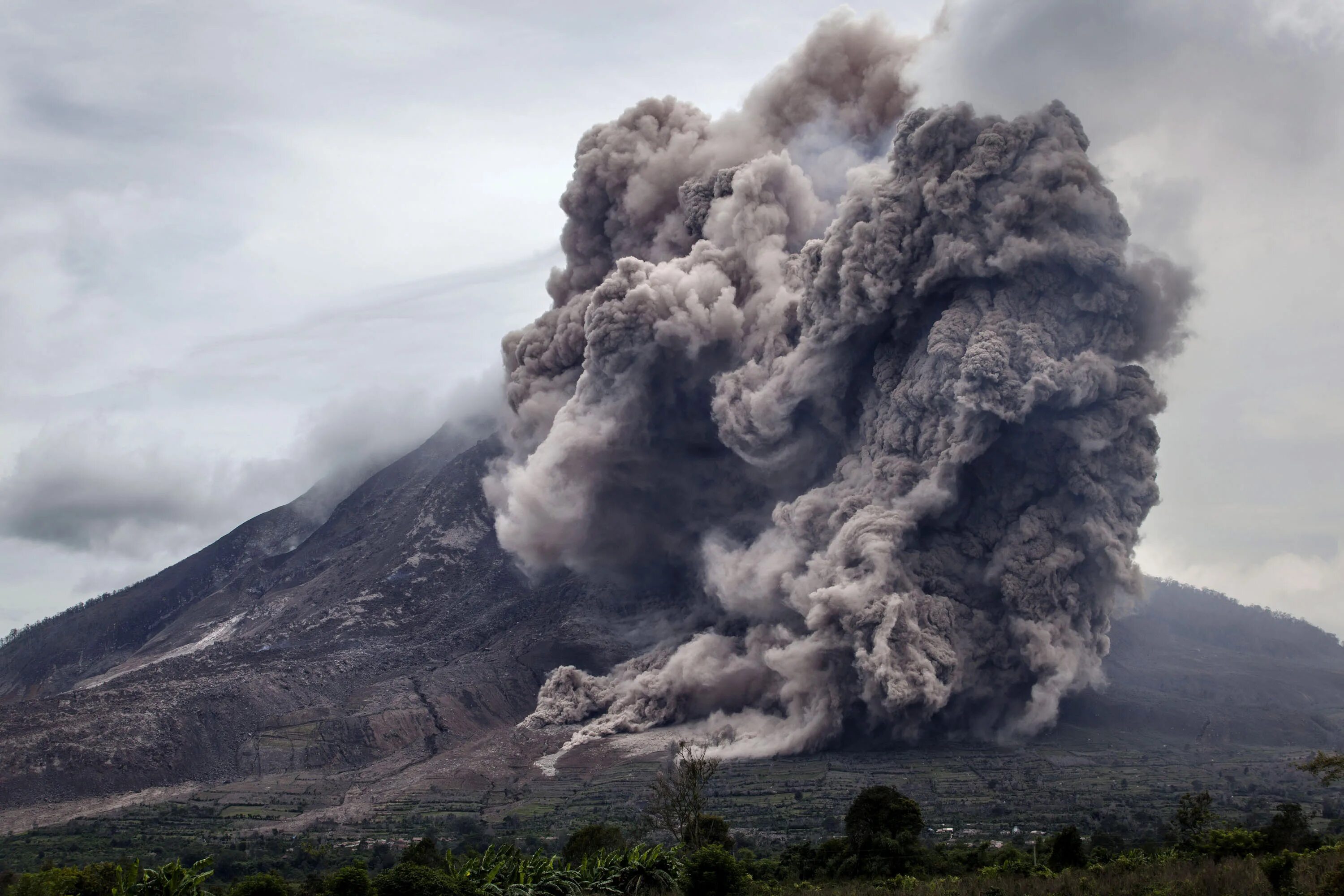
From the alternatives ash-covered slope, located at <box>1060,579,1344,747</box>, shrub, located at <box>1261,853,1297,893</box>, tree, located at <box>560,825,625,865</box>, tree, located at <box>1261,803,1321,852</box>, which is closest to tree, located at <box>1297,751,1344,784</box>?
shrub, located at <box>1261,853,1297,893</box>

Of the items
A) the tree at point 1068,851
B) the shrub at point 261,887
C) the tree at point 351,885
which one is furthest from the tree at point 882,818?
the shrub at point 261,887

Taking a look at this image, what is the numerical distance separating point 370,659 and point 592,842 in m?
40.6

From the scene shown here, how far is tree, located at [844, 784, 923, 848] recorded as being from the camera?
103 feet

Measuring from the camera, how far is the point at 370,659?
69875 millimetres

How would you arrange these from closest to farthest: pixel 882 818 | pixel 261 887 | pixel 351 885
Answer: pixel 351 885, pixel 261 887, pixel 882 818

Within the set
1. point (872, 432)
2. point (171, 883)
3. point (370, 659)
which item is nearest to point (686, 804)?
point (171, 883)

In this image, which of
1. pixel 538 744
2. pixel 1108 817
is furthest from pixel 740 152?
pixel 1108 817

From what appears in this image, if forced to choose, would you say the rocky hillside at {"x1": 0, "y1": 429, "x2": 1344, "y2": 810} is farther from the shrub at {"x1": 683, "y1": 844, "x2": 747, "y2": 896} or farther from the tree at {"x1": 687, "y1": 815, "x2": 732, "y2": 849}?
the shrub at {"x1": 683, "y1": 844, "x2": 747, "y2": 896}

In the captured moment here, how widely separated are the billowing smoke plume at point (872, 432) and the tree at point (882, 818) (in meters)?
13.9

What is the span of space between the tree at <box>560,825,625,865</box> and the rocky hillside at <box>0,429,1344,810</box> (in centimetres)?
2519

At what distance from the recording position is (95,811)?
171 ft

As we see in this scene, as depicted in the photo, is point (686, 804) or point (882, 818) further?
point (686, 804)

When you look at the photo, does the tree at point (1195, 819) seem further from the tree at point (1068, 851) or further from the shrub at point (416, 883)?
the shrub at point (416, 883)

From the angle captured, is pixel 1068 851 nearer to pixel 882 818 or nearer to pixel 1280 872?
pixel 882 818
